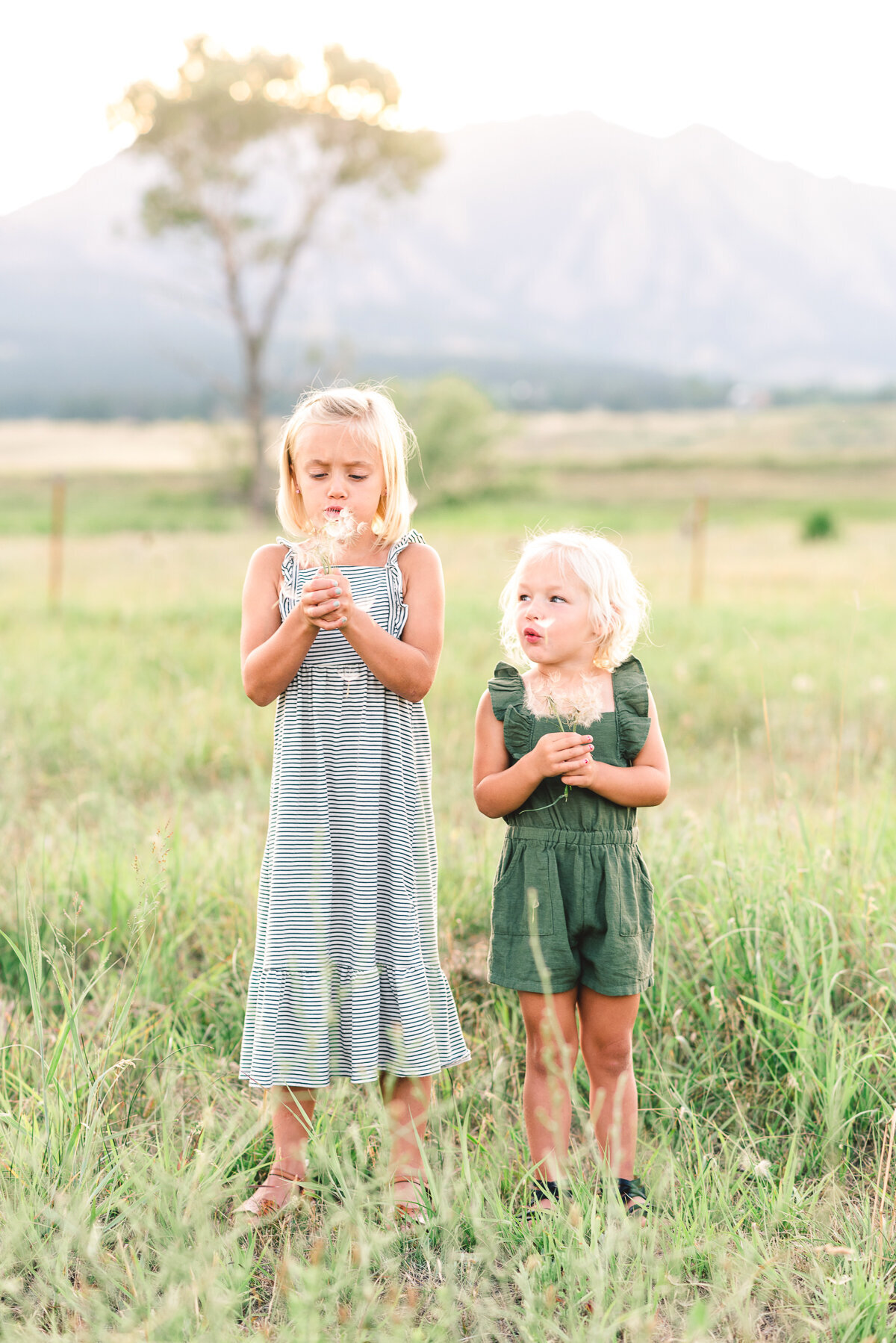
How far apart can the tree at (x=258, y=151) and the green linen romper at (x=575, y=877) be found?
71.9ft

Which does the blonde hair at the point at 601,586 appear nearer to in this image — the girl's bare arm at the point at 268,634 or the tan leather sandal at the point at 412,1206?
the girl's bare arm at the point at 268,634

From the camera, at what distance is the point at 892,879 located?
2883 millimetres

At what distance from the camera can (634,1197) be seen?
1.95 metres

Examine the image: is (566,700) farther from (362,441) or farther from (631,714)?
(362,441)

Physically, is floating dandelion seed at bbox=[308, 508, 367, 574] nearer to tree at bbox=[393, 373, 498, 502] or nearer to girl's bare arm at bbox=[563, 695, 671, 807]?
girl's bare arm at bbox=[563, 695, 671, 807]

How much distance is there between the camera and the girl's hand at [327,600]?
6.16ft

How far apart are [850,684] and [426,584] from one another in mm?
4978

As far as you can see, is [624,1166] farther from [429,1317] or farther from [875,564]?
[875,564]

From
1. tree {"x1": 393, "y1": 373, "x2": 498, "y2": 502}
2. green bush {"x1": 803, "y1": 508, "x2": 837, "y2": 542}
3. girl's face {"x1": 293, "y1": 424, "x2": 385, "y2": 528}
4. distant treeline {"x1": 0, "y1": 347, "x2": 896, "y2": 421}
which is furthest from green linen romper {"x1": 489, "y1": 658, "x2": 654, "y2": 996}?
distant treeline {"x1": 0, "y1": 347, "x2": 896, "y2": 421}

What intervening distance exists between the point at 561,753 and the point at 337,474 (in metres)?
0.71

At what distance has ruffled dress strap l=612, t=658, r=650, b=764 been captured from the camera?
6.66ft

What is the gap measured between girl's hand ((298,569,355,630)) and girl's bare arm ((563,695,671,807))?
508 millimetres

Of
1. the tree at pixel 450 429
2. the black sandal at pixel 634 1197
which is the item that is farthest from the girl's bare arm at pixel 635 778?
the tree at pixel 450 429

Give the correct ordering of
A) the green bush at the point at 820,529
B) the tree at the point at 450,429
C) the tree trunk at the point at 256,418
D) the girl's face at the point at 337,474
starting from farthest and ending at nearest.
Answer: the tree at the point at 450,429 < the tree trunk at the point at 256,418 < the green bush at the point at 820,529 < the girl's face at the point at 337,474
